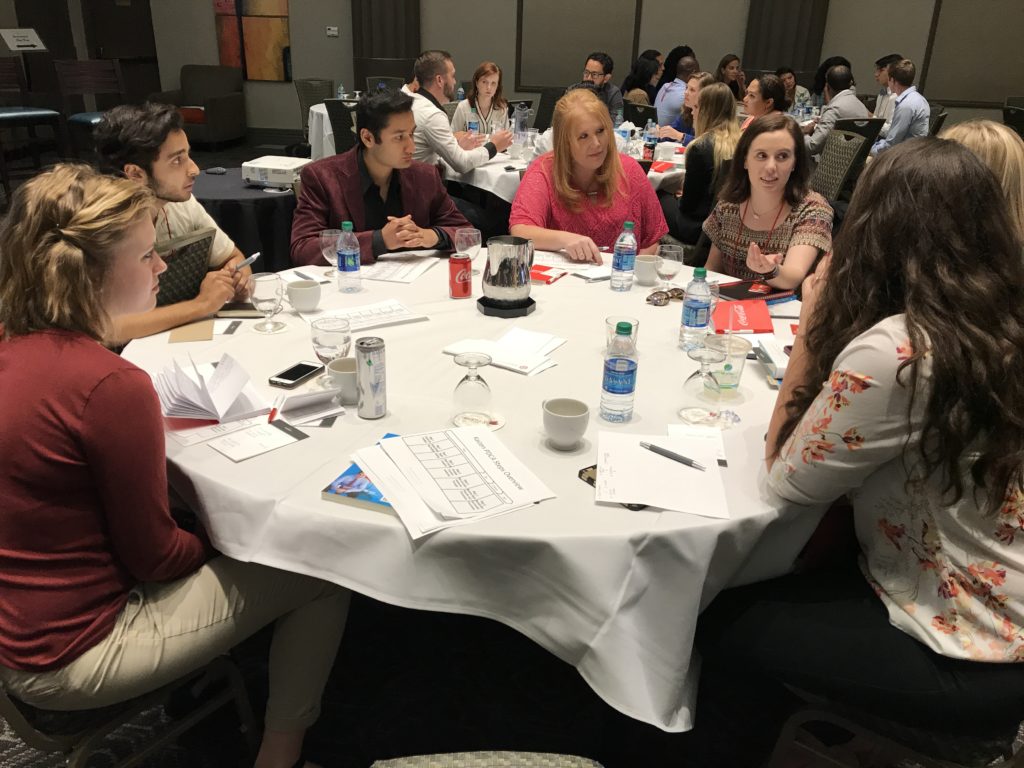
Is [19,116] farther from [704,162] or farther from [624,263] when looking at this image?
[624,263]

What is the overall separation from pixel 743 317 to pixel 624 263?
19.8 inches

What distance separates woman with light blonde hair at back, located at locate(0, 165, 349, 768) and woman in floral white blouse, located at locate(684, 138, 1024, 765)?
3.34ft

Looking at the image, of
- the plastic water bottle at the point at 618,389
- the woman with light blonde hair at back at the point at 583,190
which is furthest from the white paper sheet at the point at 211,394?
the woman with light blonde hair at back at the point at 583,190

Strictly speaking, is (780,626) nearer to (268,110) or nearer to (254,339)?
(254,339)

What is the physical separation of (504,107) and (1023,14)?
682 cm

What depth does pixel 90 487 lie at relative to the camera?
1249 millimetres

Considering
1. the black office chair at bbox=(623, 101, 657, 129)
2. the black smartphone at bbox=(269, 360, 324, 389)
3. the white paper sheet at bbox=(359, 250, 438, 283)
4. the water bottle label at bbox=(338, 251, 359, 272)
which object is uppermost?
the black office chair at bbox=(623, 101, 657, 129)

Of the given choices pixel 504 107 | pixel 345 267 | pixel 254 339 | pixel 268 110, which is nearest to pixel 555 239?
pixel 345 267

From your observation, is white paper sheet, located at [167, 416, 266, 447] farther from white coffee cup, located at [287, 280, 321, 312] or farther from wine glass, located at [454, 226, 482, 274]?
wine glass, located at [454, 226, 482, 274]

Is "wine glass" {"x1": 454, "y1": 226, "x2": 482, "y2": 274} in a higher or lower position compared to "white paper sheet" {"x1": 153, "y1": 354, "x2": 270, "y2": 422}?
higher

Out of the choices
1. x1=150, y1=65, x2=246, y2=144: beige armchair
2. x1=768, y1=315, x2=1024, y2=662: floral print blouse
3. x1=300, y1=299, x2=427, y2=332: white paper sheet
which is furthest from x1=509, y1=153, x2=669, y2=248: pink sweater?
x1=150, y1=65, x2=246, y2=144: beige armchair

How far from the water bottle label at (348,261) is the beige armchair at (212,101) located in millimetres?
7700

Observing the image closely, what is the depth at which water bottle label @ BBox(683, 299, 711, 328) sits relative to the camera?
211cm

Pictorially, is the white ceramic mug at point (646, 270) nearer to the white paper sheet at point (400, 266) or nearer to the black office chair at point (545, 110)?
the white paper sheet at point (400, 266)
